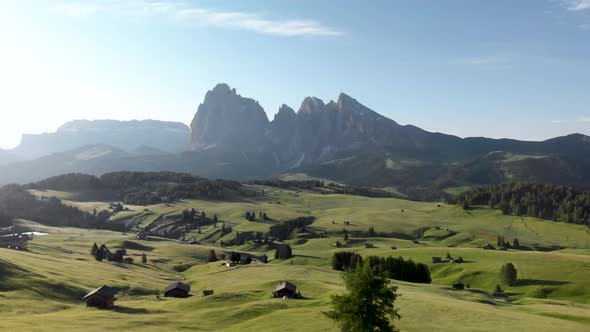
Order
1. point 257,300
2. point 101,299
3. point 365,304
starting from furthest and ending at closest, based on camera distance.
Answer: point 257,300 < point 101,299 < point 365,304

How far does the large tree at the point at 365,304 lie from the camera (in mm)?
65250

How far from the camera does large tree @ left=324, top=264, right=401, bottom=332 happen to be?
214 feet

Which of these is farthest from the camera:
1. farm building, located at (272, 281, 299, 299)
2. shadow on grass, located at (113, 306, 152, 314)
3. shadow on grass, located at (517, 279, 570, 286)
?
shadow on grass, located at (517, 279, 570, 286)

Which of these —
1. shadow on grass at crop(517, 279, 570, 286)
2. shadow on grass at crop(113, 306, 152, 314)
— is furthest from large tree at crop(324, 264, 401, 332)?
shadow on grass at crop(517, 279, 570, 286)

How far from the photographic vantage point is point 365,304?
66.1m

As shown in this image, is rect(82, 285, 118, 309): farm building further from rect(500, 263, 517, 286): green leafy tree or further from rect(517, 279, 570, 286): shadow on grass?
rect(517, 279, 570, 286): shadow on grass

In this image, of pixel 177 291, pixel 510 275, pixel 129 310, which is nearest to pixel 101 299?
pixel 129 310

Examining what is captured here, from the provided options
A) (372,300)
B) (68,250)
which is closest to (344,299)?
(372,300)

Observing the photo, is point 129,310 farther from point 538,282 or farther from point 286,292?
point 538,282

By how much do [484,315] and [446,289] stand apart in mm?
41617

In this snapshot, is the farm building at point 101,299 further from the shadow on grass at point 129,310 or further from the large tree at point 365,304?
the large tree at point 365,304

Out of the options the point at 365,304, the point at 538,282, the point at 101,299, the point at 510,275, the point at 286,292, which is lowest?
the point at 538,282

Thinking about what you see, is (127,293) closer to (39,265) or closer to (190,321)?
(39,265)

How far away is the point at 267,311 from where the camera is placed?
92.0 metres
